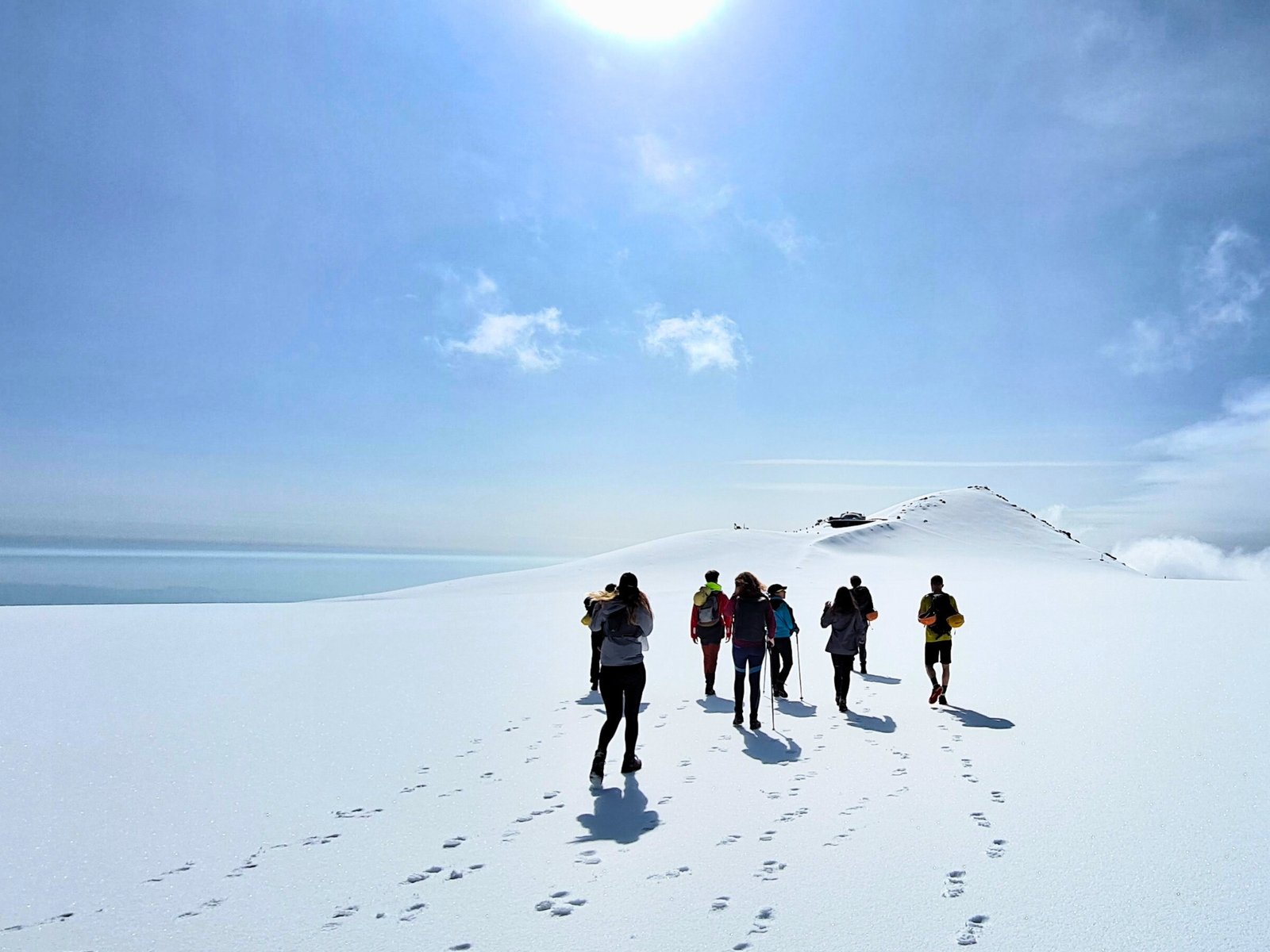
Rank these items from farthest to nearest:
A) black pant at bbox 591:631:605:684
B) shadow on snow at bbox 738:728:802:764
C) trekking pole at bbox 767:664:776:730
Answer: black pant at bbox 591:631:605:684
trekking pole at bbox 767:664:776:730
shadow on snow at bbox 738:728:802:764

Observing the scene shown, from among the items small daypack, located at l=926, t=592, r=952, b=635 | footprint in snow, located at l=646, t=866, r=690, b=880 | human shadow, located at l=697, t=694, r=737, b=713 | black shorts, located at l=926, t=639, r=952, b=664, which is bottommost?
human shadow, located at l=697, t=694, r=737, b=713

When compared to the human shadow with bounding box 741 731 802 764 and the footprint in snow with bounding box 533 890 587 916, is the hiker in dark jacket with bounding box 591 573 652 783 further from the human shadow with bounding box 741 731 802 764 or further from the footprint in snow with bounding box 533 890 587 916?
the footprint in snow with bounding box 533 890 587 916

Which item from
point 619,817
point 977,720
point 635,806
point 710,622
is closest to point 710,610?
point 710,622

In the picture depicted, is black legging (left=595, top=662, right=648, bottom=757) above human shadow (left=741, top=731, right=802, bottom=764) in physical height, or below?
above

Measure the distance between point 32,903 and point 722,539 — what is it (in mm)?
47005

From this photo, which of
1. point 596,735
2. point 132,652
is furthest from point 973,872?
point 132,652

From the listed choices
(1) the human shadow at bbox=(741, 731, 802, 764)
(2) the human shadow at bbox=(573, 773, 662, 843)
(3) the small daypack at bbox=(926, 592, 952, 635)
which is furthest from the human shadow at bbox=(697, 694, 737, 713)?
(2) the human shadow at bbox=(573, 773, 662, 843)

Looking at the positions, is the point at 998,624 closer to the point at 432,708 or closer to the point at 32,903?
the point at 432,708

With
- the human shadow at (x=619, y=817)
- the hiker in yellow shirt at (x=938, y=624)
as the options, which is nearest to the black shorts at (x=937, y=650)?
the hiker in yellow shirt at (x=938, y=624)

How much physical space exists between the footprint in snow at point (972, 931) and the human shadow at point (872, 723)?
468 cm

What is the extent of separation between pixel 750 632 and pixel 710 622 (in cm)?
168

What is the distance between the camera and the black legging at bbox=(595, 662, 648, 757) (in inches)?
282

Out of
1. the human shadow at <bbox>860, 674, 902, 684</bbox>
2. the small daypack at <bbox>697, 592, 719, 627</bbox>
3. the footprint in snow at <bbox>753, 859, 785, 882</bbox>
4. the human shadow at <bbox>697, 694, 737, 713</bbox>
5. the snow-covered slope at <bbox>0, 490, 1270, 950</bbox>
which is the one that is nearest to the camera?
the snow-covered slope at <bbox>0, 490, 1270, 950</bbox>

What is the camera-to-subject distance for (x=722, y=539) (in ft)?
166
